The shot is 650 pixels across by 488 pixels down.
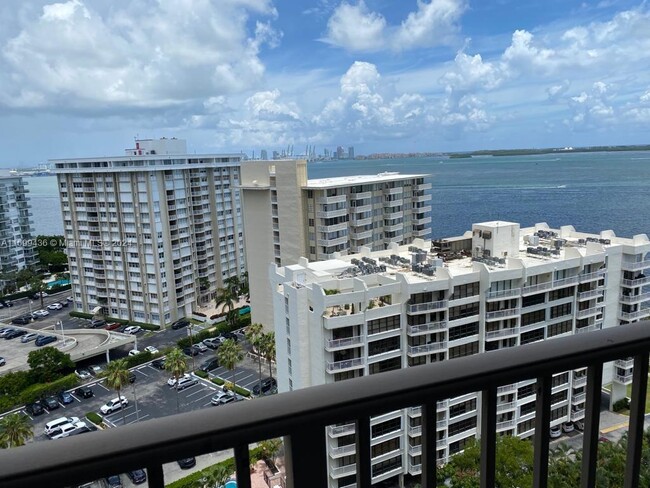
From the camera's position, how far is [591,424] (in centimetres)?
139

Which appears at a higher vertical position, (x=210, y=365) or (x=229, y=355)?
(x=229, y=355)

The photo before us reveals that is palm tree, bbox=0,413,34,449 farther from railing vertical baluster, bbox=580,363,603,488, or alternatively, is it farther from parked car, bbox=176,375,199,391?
railing vertical baluster, bbox=580,363,603,488

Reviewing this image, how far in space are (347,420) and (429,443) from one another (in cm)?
25

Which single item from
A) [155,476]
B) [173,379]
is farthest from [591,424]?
[173,379]

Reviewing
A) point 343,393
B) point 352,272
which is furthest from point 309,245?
point 343,393

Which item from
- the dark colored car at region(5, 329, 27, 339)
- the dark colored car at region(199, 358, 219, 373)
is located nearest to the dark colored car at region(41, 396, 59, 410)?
the dark colored car at region(199, 358, 219, 373)

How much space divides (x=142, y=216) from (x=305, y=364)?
19828mm

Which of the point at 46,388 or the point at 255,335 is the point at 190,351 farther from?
the point at 46,388

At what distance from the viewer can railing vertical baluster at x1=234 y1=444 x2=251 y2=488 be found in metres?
1.04

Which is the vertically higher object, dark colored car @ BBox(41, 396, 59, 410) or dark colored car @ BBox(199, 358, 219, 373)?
dark colored car @ BBox(199, 358, 219, 373)

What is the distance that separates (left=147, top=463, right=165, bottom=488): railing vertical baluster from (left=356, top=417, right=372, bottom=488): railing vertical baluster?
40cm

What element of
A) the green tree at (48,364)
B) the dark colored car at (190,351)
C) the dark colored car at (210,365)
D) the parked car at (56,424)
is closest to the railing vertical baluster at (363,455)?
the parked car at (56,424)

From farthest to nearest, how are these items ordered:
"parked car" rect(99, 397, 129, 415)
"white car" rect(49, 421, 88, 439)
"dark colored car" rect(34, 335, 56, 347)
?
"dark colored car" rect(34, 335, 56, 347) < "parked car" rect(99, 397, 129, 415) < "white car" rect(49, 421, 88, 439)

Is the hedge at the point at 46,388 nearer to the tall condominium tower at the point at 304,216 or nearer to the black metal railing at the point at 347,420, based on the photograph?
the tall condominium tower at the point at 304,216
